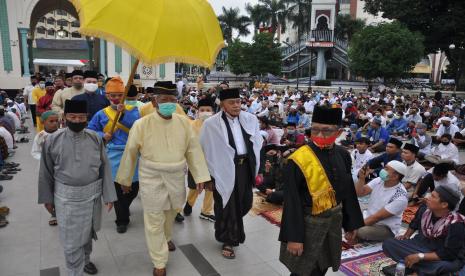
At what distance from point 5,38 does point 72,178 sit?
18465 millimetres

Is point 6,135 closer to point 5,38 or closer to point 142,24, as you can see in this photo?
point 142,24

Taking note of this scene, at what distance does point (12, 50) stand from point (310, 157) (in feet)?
64.8

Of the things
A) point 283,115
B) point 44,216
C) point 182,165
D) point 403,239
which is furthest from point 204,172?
point 283,115

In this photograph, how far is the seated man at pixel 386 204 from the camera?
4.64 metres

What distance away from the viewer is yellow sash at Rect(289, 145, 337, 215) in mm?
2797

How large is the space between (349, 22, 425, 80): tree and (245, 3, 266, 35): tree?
20.8 m

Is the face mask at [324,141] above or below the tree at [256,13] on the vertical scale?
below

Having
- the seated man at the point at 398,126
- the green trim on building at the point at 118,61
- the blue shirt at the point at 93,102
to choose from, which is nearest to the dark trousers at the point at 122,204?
the blue shirt at the point at 93,102

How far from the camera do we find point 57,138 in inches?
130

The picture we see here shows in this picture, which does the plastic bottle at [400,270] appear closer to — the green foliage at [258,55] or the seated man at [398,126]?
the seated man at [398,126]

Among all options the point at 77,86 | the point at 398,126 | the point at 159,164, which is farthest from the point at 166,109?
the point at 398,126

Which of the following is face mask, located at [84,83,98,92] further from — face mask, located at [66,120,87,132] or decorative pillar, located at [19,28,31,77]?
decorative pillar, located at [19,28,31,77]

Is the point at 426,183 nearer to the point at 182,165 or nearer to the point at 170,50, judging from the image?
the point at 182,165

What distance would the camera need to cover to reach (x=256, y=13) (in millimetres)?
51156
